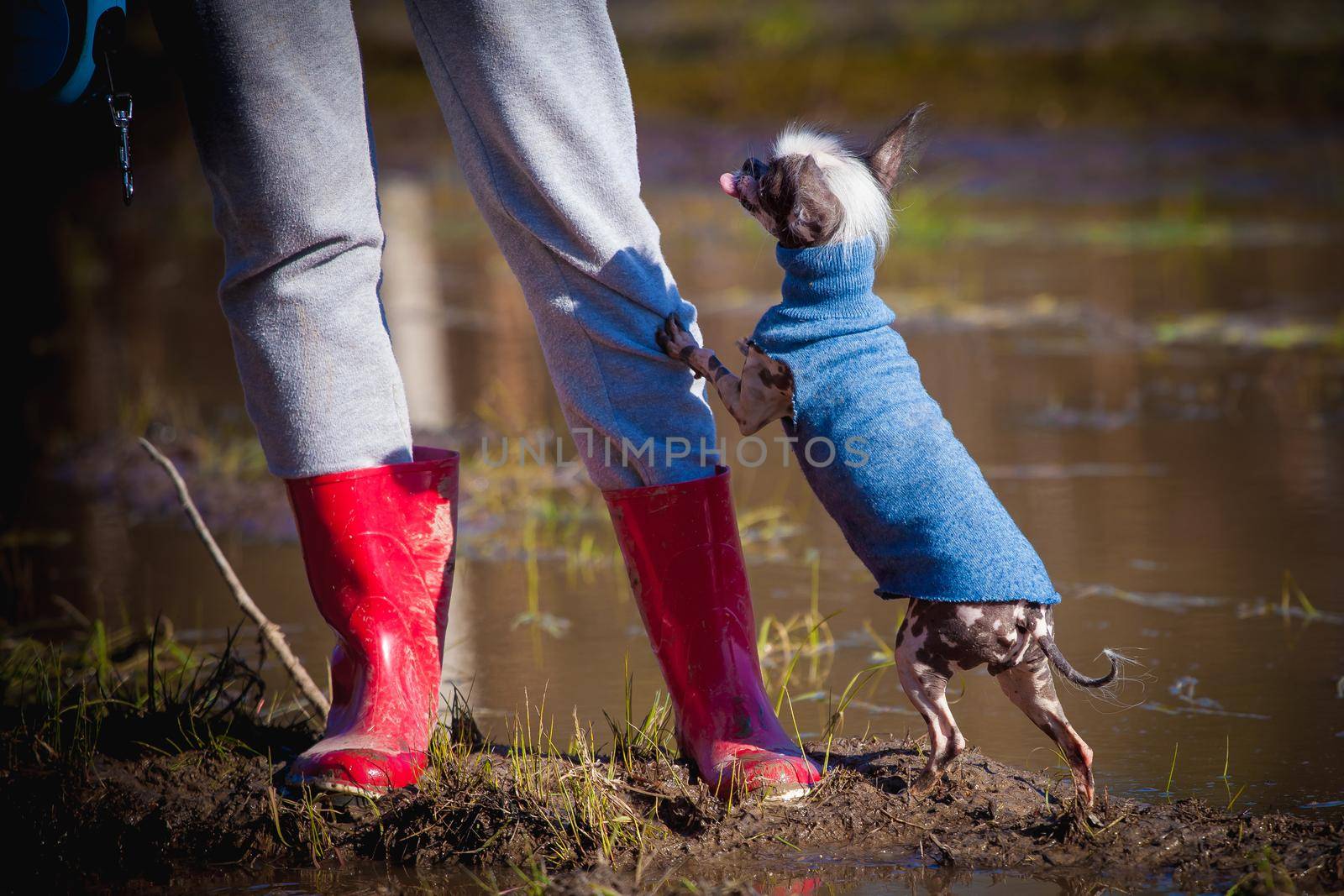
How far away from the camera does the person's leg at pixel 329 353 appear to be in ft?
8.05

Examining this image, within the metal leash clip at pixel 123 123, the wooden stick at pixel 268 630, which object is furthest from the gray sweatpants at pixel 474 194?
the wooden stick at pixel 268 630

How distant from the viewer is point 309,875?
234 centimetres

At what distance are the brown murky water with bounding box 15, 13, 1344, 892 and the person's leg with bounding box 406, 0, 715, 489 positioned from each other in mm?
694

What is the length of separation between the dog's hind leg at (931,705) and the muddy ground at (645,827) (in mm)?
37

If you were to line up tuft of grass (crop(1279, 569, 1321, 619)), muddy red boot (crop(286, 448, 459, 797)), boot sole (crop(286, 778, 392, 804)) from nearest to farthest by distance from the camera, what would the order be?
boot sole (crop(286, 778, 392, 804)), muddy red boot (crop(286, 448, 459, 797)), tuft of grass (crop(1279, 569, 1321, 619))

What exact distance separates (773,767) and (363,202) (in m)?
1.17

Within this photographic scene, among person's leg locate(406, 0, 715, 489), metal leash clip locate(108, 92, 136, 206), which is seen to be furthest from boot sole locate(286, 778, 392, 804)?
metal leash clip locate(108, 92, 136, 206)

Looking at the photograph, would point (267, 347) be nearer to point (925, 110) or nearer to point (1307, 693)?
point (925, 110)

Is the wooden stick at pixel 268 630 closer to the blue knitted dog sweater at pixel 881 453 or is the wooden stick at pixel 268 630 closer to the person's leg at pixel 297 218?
the person's leg at pixel 297 218

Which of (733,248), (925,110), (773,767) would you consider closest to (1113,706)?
(773,767)

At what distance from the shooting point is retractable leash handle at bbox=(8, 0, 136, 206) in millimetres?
2395

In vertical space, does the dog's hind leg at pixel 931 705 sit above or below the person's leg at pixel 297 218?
below

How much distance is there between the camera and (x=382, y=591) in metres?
2.58

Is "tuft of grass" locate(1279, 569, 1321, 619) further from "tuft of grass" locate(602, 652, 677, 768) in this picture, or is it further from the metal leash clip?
the metal leash clip
